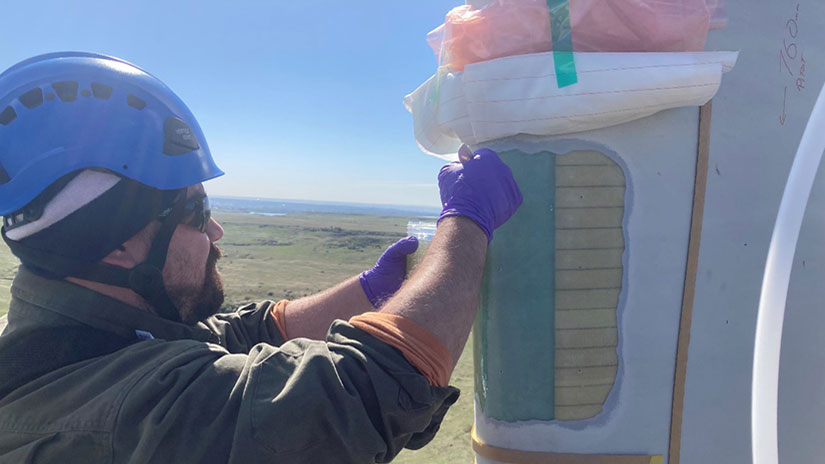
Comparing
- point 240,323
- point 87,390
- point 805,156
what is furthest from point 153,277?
point 805,156

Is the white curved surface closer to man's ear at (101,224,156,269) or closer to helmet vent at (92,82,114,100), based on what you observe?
man's ear at (101,224,156,269)

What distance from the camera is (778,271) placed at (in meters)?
1.82

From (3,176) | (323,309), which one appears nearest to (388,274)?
(323,309)

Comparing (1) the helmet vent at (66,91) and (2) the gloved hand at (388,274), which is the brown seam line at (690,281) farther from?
(1) the helmet vent at (66,91)

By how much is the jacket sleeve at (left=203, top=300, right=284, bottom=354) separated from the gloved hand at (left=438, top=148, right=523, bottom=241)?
1.02m

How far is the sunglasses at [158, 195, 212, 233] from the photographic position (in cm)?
169

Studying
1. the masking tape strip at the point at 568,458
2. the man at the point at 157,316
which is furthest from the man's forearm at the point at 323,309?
the masking tape strip at the point at 568,458

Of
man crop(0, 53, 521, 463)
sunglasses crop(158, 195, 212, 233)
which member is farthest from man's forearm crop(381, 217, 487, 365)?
sunglasses crop(158, 195, 212, 233)

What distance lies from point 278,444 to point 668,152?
1578 millimetres

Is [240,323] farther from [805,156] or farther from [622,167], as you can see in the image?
[805,156]

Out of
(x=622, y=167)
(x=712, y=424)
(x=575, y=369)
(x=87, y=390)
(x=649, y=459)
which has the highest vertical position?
(x=622, y=167)

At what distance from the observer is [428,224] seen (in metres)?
2.26

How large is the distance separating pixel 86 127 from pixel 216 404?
100 centimetres

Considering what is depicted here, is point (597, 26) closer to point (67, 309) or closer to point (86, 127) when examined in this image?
point (86, 127)
